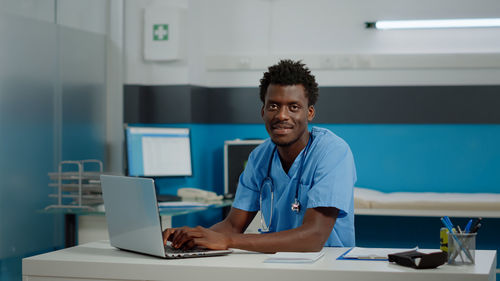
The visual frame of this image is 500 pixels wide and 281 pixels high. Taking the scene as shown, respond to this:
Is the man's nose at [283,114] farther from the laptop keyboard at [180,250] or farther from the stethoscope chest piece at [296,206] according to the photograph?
the laptop keyboard at [180,250]

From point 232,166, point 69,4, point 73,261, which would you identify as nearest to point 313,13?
point 232,166

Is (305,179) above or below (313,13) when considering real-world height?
below

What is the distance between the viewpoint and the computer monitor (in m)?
4.06

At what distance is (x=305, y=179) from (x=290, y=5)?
2560mm

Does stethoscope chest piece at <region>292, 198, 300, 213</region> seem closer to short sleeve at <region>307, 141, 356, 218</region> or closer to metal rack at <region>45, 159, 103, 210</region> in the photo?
short sleeve at <region>307, 141, 356, 218</region>

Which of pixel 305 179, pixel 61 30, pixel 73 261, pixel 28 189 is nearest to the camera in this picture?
pixel 73 261

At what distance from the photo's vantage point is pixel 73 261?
65.1 inches

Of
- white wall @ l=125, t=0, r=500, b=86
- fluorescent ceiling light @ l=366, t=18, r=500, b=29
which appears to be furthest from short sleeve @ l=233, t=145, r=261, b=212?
fluorescent ceiling light @ l=366, t=18, r=500, b=29

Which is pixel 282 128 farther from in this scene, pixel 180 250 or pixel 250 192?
pixel 180 250

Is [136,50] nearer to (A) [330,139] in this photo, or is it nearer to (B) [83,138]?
(B) [83,138]

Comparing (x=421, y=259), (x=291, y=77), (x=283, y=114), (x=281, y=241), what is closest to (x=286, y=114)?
(x=283, y=114)

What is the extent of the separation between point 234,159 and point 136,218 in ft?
7.96

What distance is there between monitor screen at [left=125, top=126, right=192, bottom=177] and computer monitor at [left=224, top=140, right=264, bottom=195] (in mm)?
297

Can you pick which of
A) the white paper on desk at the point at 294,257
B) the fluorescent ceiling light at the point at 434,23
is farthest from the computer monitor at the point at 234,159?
the white paper on desk at the point at 294,257
